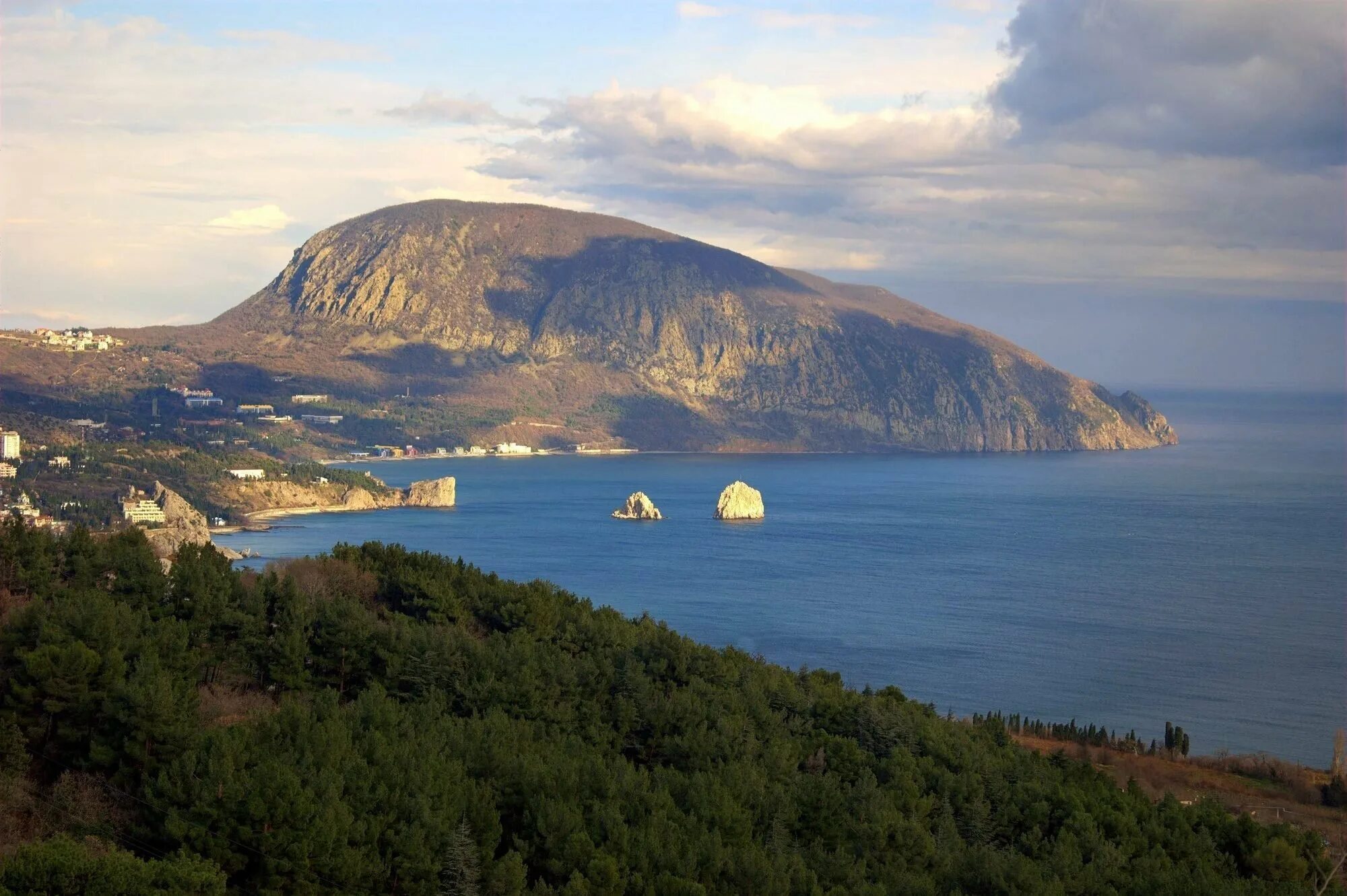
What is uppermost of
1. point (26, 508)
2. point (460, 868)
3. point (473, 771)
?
point (473, 771)

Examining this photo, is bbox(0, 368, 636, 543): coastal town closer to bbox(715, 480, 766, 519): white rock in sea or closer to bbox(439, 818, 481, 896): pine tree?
bbox(715, 480, 766, 519): white rock in sea

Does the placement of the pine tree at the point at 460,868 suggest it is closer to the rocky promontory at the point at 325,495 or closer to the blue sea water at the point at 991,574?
the blue sea water at the point at 991,574

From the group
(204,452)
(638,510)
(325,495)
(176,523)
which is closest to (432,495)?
(325,495)

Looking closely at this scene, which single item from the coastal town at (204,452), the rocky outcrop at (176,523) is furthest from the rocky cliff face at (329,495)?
the rocky outcrop at (176,523)

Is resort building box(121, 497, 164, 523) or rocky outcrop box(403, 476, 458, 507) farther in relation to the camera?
rocky outcrop box(403, 476, 458, 507)

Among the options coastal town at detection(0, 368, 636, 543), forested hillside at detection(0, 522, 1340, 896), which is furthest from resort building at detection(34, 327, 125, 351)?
forested hillside at detection(0, 522, 1340, 896)

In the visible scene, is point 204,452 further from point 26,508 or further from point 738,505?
point 738,505
